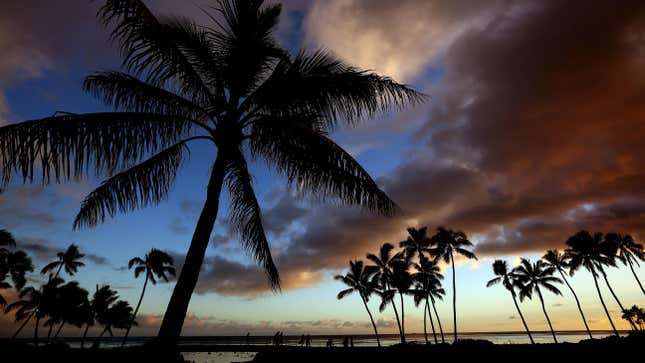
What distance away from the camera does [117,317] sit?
45.2 metres

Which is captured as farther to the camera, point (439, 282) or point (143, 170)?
point (439, 282)

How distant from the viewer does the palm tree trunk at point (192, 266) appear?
4059mm

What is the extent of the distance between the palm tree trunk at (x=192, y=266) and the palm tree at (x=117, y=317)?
4932 cm

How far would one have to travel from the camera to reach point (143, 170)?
522 centimetres

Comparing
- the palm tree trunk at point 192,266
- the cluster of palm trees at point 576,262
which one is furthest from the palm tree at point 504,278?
the palm tree trunk at point 192,266

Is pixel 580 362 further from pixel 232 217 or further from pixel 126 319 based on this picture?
pixel 126 319

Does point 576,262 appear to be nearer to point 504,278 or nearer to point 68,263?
point 504,278

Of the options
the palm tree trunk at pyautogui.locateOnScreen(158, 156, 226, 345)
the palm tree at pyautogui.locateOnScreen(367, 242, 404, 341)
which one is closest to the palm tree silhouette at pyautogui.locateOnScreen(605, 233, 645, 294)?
the palm tree at pyautogui.locateOnScreen(367, 242, 404, 341)

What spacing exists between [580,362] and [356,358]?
3.45m

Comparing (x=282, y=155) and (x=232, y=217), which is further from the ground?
(x=282, y=155)

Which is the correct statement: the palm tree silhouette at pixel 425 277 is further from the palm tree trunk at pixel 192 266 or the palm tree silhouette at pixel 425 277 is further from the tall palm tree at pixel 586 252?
the palm tree trunk at pixel 192 266

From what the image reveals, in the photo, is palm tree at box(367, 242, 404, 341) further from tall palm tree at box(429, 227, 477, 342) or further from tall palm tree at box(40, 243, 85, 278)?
tall palm tree at box(40, 243, 85, 278)

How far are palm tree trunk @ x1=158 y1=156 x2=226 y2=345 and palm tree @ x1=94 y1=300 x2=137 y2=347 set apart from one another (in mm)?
49317

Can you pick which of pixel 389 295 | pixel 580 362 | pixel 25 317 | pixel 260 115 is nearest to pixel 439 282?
pixel 389 295
